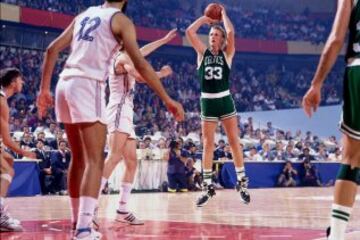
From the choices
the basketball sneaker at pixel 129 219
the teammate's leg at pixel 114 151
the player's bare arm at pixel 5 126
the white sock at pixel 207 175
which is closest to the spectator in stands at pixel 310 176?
the white sock at pixel 207 175

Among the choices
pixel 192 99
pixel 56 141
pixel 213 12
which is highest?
pixel 192 99

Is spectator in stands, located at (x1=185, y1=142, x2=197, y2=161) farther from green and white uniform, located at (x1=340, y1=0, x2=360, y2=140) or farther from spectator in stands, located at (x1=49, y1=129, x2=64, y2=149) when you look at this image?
green and white uniform, located at (x1=340, y1=0, x2=360, y2=140)

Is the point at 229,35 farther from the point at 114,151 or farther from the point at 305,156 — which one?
the point at 305,156

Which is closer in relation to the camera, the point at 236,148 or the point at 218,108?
the point at 218,108

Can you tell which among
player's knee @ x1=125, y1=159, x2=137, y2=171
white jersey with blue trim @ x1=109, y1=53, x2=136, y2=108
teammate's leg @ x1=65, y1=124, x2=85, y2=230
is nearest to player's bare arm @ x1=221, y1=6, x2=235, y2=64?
white jersey with blue trim @ x1=109, y1=53, x2=136, y2=108

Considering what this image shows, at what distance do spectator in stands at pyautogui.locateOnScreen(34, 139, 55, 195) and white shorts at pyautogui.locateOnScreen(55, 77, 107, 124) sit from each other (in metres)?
8.12

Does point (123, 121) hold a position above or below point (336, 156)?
below

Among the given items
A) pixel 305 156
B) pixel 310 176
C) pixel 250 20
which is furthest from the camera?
pixel 250 20

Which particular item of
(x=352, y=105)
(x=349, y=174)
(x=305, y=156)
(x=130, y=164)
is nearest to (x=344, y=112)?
(x=352, y=105)

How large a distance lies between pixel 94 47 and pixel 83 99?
0.39m

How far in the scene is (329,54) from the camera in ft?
11.2

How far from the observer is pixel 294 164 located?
54.0 ft

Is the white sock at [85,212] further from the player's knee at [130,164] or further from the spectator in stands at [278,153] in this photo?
the spectator in stands at [278,153]

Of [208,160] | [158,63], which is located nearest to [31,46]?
[158,63]
